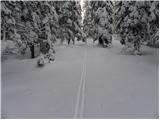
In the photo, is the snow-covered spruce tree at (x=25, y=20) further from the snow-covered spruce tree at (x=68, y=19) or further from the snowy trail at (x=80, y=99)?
the snow-covered spruce tree at (x=68, y=19)

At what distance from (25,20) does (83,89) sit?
5665 millimetres

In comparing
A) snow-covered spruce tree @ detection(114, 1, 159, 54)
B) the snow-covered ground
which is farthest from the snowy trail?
snow-covered spruce tree @ detection(114, 1, 159, 54)

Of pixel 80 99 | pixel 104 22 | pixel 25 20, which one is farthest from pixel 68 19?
pixel 80 99

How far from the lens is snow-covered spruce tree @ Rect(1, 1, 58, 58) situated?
14188 millimetres

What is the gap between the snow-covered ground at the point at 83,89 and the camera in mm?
11219

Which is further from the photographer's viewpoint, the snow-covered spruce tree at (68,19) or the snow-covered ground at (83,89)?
the snow-covered spruce tree at (68,19)

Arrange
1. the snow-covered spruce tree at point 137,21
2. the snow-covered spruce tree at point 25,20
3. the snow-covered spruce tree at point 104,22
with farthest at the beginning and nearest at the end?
the snow-covered spruce tree at point 104,22 → the snow-covered spruce tree at point 137,21 → the snow-covered spruce tree at point 25,20

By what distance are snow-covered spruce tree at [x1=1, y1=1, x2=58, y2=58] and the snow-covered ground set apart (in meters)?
2.78

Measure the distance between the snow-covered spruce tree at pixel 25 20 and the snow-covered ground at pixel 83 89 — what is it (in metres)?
2.78

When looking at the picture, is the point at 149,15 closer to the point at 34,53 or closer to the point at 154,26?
the point at 154,26

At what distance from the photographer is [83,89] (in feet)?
48.9

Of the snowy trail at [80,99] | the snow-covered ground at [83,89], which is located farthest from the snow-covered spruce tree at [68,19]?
the snowy trail at [80,99]

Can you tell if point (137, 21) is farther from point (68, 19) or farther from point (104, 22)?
point (68, 19)

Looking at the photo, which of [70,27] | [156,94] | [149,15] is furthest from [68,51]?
[156,94]
